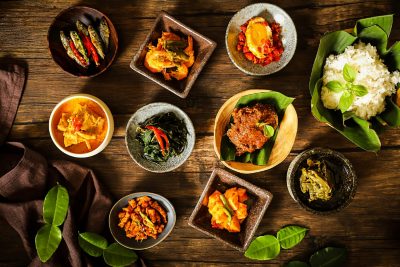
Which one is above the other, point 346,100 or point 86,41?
point 346,100

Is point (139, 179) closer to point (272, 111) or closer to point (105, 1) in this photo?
point (272, 111)

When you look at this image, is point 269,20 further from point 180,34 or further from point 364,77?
point 364,77

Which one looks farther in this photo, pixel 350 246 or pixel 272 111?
pixel 350 246

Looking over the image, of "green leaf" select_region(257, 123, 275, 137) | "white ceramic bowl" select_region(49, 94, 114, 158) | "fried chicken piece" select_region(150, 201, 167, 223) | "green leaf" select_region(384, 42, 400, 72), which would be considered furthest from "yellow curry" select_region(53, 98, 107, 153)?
"green leaf" select_region(384, 42, 400, 72)

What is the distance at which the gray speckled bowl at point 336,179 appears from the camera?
2.69 metres

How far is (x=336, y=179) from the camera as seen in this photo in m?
2.81

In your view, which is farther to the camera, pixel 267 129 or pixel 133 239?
pixel 133 239

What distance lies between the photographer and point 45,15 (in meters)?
Result: 2.95

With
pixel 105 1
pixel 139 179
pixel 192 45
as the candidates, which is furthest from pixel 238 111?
pixel 105 1

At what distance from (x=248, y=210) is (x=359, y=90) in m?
1.05

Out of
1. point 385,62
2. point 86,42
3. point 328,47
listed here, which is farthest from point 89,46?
point 385,62

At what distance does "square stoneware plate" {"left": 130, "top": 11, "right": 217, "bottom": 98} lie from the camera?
8.82 ft

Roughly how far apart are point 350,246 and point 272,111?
43.6 inches

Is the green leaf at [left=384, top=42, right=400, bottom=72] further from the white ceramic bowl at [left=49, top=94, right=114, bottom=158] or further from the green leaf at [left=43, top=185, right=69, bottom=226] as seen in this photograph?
the green leaf at [left=43, top=185, right=69, bottom=226]
